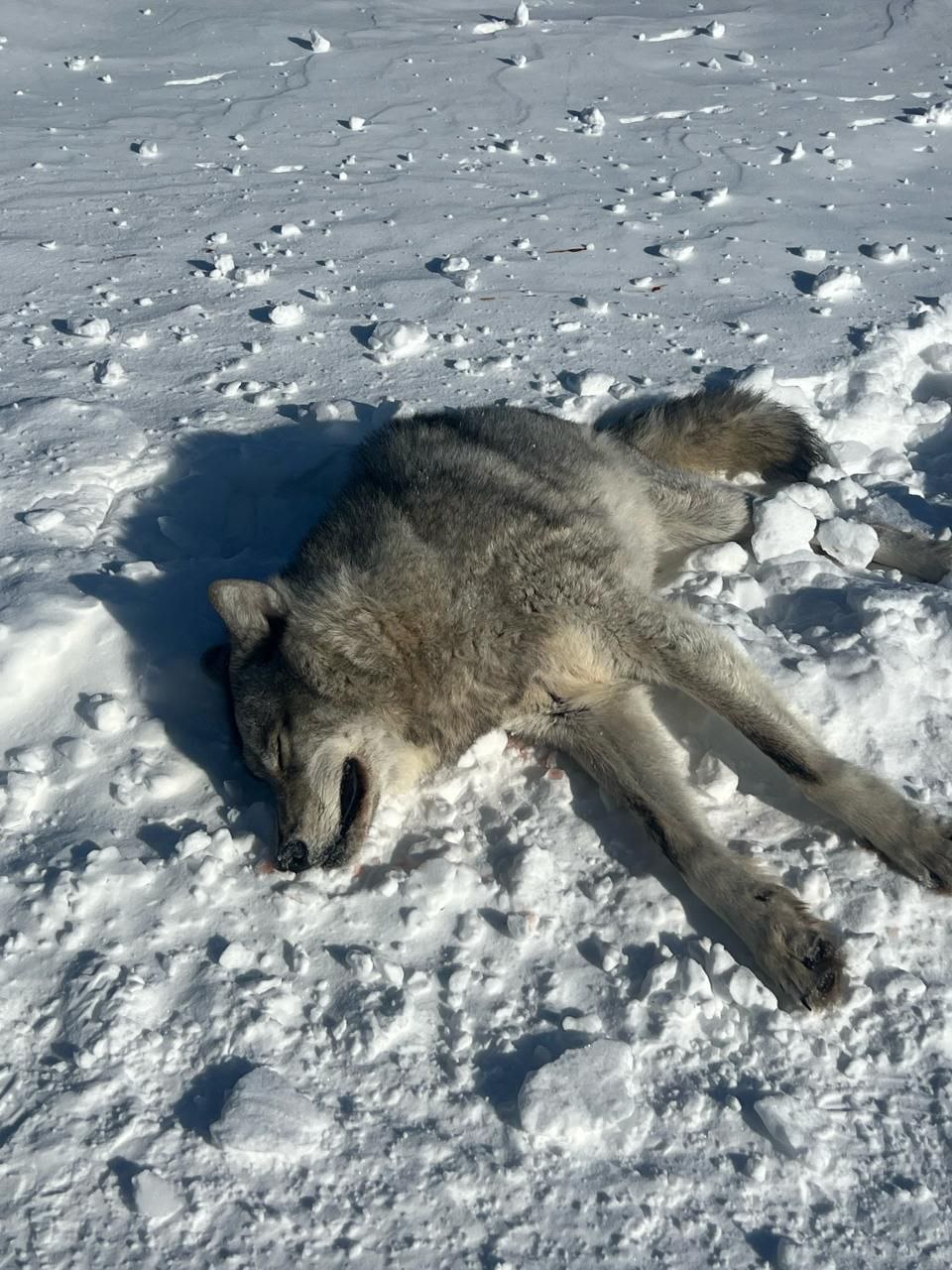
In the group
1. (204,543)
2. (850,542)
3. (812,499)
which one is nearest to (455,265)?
(204,543)

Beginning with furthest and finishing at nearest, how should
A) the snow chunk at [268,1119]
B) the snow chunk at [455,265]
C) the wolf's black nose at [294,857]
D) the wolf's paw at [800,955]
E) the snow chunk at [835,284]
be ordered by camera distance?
the snow chunk at [455,265]
the snow chunk at [835,284]
the wolf's black nose at [294,857]
the wolf's paw at [800,955]
the snow chunk at [268,1119]

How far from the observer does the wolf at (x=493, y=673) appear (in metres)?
3.45

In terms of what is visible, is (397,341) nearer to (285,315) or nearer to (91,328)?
(285,315)

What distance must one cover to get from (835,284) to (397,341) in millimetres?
2606

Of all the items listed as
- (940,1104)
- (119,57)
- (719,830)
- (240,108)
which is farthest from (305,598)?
(119,57)

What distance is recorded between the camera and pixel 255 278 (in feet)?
22.0

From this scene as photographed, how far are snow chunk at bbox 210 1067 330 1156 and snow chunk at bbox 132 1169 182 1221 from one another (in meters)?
0.15

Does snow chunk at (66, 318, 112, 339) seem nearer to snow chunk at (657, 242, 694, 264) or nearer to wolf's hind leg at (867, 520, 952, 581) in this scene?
snow chunk at (657, 242, 694, 264)

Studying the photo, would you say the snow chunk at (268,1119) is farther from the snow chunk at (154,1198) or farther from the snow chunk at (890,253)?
the snow chunk at (890,253)

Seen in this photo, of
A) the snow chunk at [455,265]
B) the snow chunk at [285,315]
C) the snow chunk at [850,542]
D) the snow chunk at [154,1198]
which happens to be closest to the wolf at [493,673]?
the snow chunk at [850,542]

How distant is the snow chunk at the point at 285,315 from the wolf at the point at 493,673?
2344 mm

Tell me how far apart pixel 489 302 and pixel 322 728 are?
3.62 metres

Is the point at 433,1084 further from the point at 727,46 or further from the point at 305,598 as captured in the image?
the point at 727,46

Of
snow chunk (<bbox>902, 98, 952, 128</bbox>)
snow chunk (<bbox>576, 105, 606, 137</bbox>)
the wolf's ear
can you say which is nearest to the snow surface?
the wolf's ear
